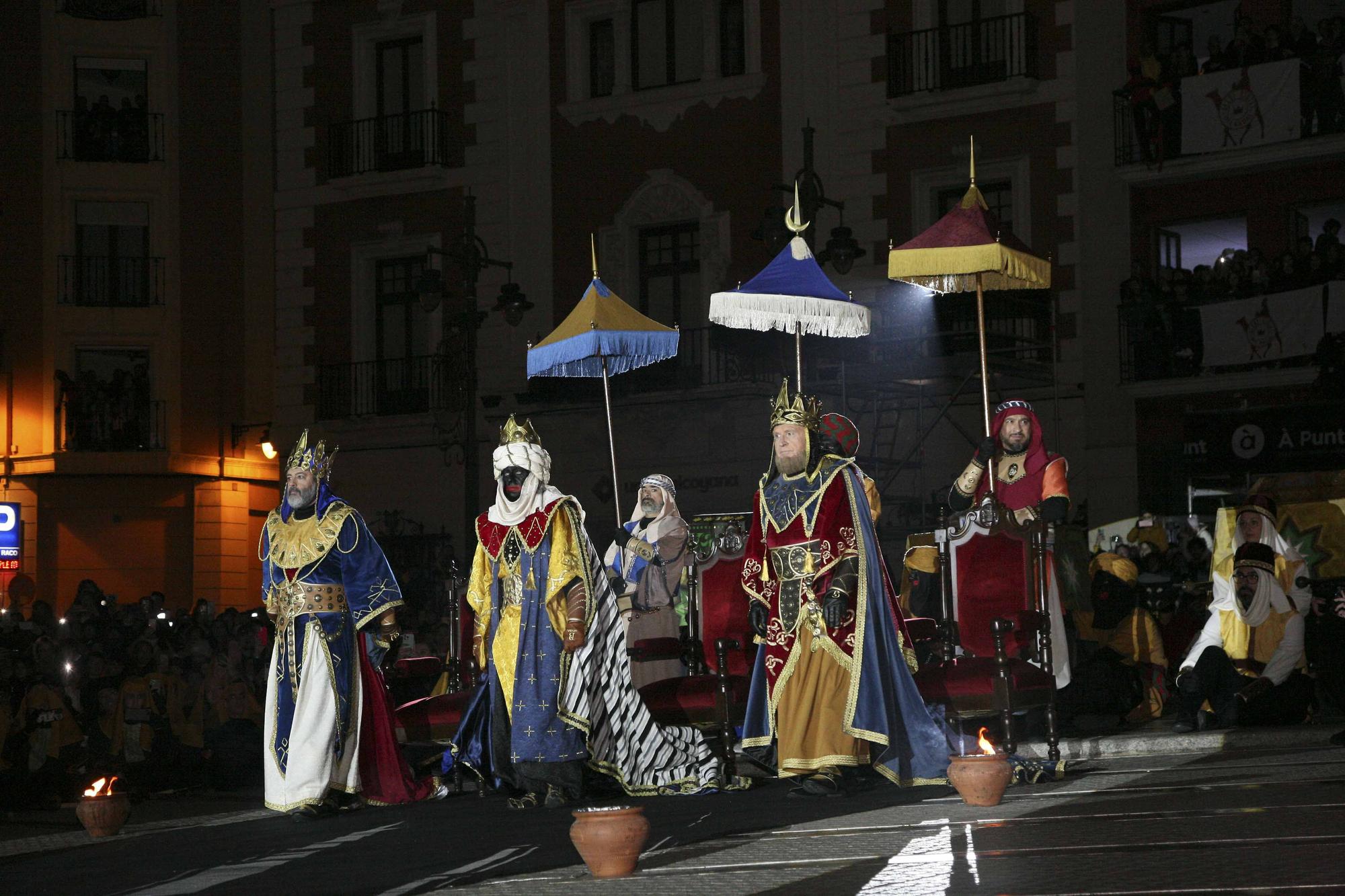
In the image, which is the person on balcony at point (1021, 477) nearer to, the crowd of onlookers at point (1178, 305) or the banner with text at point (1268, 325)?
the banner with text at point (1268, 325)

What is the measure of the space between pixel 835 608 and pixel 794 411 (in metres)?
1.17

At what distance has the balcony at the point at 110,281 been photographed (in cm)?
2989

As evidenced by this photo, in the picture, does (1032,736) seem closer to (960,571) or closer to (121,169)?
(960,571)

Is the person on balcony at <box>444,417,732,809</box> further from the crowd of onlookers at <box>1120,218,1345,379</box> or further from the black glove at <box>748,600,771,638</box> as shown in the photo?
the crowd of onlookers at <box>1120,218,1345,379</box>

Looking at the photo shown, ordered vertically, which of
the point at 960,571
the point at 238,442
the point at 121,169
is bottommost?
the point at 960,571

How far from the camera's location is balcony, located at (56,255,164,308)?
1177 inches

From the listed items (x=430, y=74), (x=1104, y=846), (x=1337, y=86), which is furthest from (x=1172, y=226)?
(x=1104, y=846)

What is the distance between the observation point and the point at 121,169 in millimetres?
30047

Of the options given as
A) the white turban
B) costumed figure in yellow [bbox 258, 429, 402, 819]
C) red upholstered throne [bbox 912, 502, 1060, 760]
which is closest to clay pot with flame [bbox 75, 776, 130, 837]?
costumed figure in yellow [bbox 258, 429, 402, 819]

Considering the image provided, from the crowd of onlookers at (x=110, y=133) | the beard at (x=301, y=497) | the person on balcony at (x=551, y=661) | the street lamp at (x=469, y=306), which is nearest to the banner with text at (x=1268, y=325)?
the street lamp at (x=469, y=306)

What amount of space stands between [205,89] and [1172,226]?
51.7ft

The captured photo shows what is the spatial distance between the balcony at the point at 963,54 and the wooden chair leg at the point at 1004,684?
13.5 m

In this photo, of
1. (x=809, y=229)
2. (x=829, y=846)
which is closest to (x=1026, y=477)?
(x=829, y=846)

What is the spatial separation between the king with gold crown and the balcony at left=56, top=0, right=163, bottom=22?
21457 millimetres
